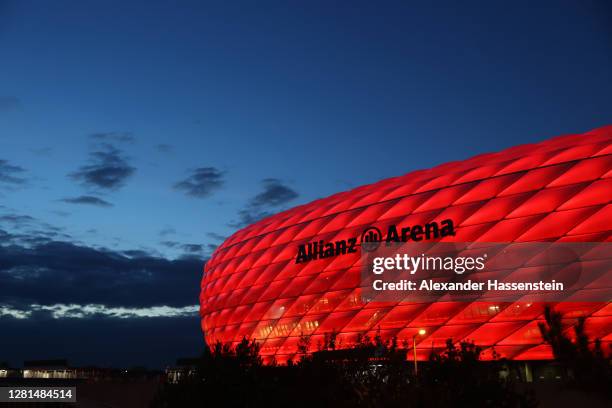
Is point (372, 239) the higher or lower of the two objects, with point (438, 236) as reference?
higher

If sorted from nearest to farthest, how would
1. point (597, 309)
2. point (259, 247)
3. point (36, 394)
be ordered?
point (597, 309) → point (36, 394) → point (259, 247)

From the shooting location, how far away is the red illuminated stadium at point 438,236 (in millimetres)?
29953

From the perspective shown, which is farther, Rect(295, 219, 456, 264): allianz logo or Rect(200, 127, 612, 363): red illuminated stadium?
Rect(295, 219, 456, 264): allianz logo

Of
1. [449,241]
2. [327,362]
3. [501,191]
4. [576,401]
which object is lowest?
[576,401]

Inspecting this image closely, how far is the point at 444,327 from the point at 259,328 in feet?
53.4

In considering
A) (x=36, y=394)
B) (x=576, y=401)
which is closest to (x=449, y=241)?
(x=576, y=401)

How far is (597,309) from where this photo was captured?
92.3ft

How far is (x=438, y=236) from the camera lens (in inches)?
1348

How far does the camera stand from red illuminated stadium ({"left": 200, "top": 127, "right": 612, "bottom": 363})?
2995cm

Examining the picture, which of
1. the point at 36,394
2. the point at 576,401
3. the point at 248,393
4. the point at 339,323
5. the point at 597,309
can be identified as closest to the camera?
the point at 248,393

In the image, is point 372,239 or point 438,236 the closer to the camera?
point 438,236

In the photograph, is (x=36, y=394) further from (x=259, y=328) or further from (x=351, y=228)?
(x=351, y=228)

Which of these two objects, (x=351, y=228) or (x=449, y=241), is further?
(x=351, y=228)

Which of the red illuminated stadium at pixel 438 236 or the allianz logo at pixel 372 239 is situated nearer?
the red illuminated stadium at pixel 438 236
